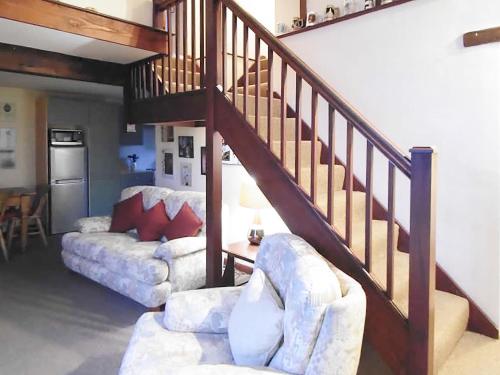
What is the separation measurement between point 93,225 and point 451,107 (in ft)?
11.6

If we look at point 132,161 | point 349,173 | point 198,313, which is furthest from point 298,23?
point 132,161

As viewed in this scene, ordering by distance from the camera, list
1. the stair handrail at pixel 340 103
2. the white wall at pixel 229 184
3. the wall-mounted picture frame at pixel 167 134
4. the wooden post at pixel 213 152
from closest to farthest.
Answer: the stair handrail at pixel 340 103, the wooden post at pixel 213 152, the white wall at pixel 229 184, the wall-mounted picture frame at pixel 167 134

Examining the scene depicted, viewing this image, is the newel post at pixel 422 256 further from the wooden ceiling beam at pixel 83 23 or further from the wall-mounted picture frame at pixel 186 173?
the wall-mounted picture frame at pixel 186 173

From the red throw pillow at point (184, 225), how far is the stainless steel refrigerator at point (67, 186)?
115 inches

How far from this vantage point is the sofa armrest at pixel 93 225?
3.86 meters

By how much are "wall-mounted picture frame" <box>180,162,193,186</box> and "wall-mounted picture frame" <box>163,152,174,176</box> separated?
0.80ft

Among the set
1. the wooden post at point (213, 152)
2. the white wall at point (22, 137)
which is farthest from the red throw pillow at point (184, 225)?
the white wall at point (22, 137)

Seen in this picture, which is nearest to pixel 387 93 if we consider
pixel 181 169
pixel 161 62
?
pixel 161 62

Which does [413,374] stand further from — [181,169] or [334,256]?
[181,169]

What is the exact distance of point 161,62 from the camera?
346 cm

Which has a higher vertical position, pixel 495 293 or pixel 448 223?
pixel 448 223

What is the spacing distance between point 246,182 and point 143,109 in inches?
49.0

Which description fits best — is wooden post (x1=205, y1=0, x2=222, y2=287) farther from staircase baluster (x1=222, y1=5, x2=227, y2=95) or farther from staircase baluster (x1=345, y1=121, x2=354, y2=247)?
staircase baluster (x1=345, y1=121, x2=354, y2=247)

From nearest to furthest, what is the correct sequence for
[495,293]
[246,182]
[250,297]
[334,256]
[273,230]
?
[250,297] → [334,256] → [495,293] → [246,182] → [273,230]
